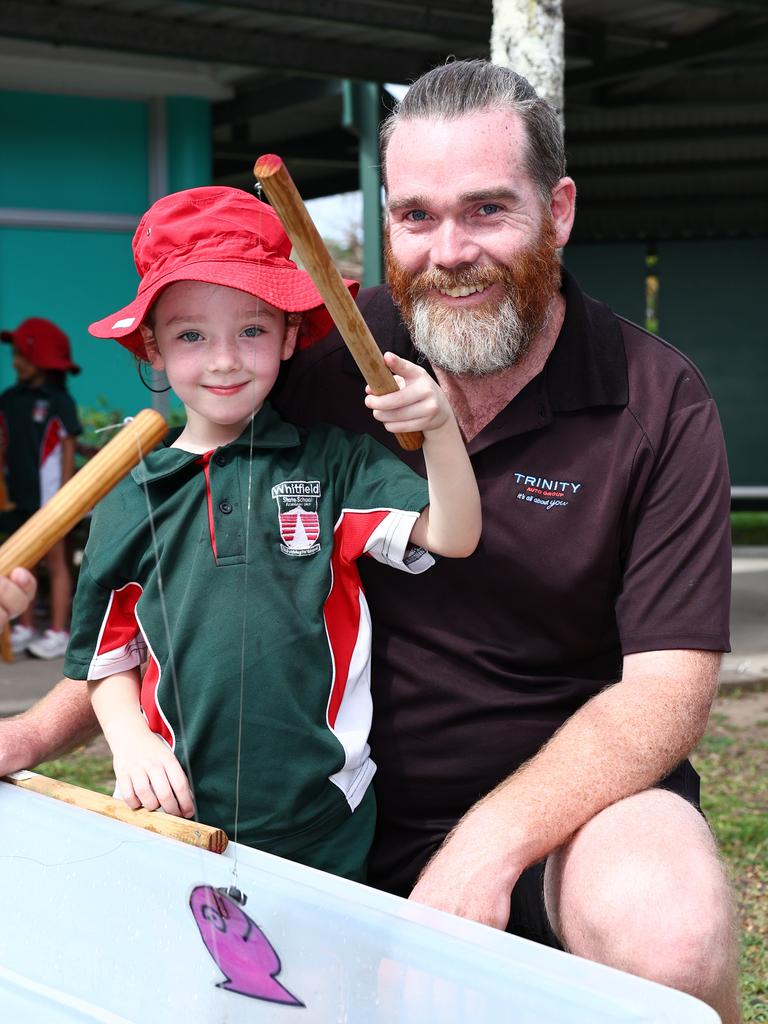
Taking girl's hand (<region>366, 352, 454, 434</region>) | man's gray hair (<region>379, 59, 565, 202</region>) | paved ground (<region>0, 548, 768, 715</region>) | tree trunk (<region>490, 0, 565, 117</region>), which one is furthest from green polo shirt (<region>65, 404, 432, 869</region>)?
paved ground (<region>0, 548, 768, 715</region>)

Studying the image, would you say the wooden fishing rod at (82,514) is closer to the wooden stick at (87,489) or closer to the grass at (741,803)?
the wooden stick at (87,489)

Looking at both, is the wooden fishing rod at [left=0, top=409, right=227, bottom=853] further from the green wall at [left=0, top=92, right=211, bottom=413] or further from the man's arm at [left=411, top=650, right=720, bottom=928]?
the green wall at [left=0, top=92, right=211, bottom=413]

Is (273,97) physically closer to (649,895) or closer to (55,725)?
(55,725)

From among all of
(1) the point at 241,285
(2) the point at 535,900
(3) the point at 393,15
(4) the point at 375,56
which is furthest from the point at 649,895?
(4) the point at 375,56

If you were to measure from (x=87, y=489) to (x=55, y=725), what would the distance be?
1.65 ft

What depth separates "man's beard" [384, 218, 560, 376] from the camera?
219 cm

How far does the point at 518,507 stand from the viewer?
7.16 feet

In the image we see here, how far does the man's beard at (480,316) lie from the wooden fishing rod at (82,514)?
504 mm

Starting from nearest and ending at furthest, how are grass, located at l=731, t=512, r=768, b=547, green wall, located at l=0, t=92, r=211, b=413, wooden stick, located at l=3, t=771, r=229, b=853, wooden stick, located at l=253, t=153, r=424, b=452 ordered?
1. wooden stick, located at l=253, t=153, r=424, b=452
2. wooden stick, located at l=3, t=771, r=229, b=853
3. green wall, located at l=0, t=92, r=211, b=413
4. grass, located at l=731, t=512, r=768, b=547

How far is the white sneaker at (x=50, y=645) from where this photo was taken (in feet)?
22.4

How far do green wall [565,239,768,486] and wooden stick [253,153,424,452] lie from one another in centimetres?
1598

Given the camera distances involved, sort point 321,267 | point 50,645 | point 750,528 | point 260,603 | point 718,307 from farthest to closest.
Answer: point 718,307 < point 750,528 < point 50,645 < point 260,603 < point 321,267

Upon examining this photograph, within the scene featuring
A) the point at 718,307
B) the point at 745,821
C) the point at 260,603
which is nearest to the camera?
the point at 260,603

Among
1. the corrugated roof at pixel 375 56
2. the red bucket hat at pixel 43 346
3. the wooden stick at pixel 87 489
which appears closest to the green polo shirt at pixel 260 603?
the wooden stick at pixel 87 489
